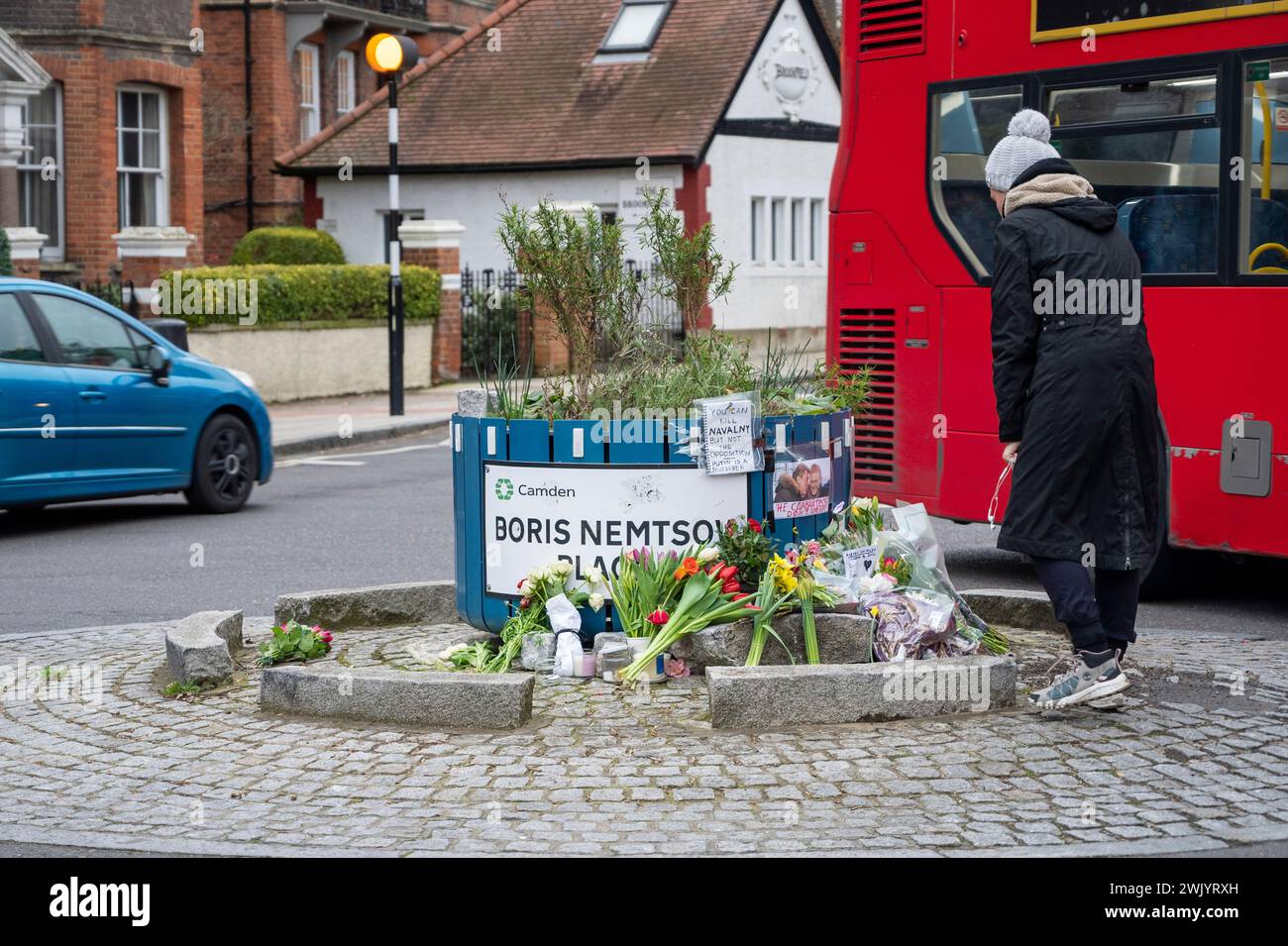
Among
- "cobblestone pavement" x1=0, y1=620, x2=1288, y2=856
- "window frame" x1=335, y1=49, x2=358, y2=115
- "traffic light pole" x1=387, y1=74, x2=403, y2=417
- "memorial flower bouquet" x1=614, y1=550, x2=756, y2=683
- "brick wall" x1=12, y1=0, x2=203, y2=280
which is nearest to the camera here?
"cobblestone pavement" x1=0, y1=620, x2=1288, y2=856

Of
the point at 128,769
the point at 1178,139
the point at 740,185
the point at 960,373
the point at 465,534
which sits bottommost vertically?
the point at 128,769

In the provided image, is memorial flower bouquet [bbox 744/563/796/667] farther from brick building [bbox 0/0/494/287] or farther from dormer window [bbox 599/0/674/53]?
dormer window [bbox 599/0/674/53]

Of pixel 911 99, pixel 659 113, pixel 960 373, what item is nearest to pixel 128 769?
pixel 960 373

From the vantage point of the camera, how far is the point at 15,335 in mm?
12211

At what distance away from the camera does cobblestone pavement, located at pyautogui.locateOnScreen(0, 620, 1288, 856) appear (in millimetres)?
5273


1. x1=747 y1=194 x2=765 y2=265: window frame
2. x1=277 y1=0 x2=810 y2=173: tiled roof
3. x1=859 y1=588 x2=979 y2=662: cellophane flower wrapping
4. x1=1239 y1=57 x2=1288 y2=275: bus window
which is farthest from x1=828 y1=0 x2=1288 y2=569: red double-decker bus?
x1=747 y1=194 x2=765 y2=265: window frame

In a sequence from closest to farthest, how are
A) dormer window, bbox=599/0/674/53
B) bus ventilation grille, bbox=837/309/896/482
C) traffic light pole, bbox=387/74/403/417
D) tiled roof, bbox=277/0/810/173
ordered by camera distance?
bus ventilation grille, bbox=837/309/896/482 → traffic light pole, bbox=387/74/403/417 → tiled roof, bbox=277/0/810/173 → dormer window, bbox=599/0/674/53

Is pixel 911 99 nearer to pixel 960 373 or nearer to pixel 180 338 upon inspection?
pixel 960 373

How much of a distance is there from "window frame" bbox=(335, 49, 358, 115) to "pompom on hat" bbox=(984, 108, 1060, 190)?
103 ft

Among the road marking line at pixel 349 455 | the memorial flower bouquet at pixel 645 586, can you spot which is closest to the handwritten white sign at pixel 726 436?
the memorial flower bouquet at pixel 645 586

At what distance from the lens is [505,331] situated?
2870cm

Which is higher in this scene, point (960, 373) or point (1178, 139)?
point (1178, 139)

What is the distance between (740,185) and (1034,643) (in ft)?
86.8

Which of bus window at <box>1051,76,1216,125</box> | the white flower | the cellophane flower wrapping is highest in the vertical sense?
bus window at <box>1051,76,1216,125</box>
